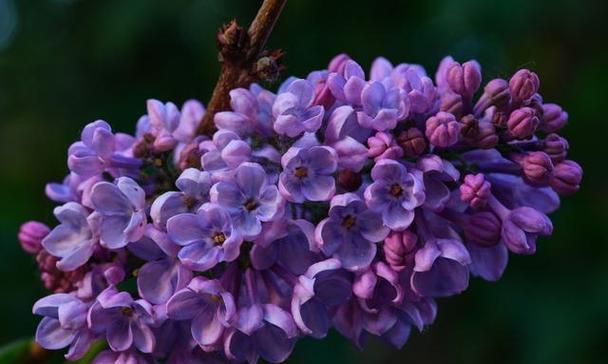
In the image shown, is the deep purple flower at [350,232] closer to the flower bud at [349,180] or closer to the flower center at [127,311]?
the flower bud at [349,180]

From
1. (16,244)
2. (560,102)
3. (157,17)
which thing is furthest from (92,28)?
(560,102)

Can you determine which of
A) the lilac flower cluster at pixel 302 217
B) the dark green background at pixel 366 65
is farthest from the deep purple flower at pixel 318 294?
the dark green background at pixel 366 65

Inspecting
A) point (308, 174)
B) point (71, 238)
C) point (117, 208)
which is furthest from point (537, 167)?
point (71, 238)

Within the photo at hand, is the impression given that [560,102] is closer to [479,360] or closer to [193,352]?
[479,360]

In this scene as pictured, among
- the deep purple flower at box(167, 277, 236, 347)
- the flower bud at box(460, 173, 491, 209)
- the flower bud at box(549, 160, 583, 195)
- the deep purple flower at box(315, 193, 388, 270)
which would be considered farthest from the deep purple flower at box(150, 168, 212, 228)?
the flower bud at box(549, 160, 583, 195)

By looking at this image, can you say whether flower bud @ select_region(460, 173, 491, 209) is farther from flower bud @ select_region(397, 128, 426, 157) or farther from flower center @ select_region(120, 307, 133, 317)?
flower center @ select_region(120, 307, 133, 317)

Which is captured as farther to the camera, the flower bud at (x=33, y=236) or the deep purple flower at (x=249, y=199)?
the flower bud at (x=33, y=236)
